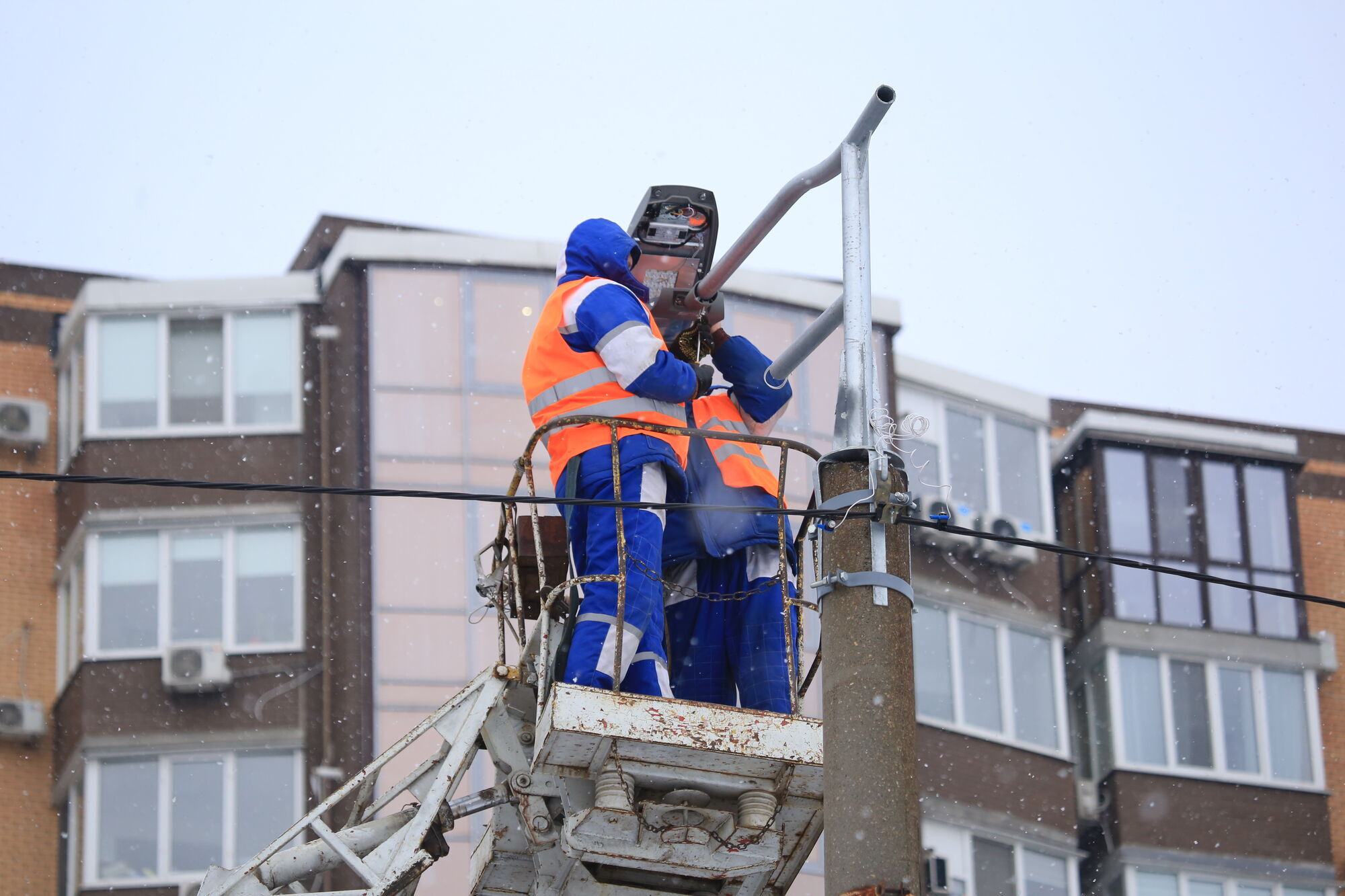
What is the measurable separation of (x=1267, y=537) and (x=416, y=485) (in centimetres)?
1341

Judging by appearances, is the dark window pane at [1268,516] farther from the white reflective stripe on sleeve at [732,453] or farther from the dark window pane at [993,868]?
the white reflective stripe on sleeve at [732,453]

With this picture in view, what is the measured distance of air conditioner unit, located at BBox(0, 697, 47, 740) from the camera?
25.8 m

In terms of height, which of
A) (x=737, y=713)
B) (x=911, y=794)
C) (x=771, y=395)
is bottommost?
(x=911, y=794)

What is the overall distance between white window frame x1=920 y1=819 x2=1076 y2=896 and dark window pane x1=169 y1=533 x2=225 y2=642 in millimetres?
8958

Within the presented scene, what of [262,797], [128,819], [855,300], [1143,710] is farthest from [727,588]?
[1143,710]

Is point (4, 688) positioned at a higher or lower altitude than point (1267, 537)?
lower

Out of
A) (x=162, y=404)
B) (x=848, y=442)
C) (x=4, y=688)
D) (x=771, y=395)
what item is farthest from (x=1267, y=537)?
(x=848, y=442)

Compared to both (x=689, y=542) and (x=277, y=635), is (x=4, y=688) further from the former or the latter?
(x=689, y=542)

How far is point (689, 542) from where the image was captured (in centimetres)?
868

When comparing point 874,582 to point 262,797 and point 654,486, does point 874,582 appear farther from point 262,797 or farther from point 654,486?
point 262,797

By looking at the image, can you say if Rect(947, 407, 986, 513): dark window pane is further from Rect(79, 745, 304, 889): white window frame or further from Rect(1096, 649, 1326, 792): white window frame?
Rect(79, 745, 304, 889): white window frame

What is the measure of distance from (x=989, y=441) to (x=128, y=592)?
11883 mm

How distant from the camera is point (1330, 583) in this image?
3195 cm

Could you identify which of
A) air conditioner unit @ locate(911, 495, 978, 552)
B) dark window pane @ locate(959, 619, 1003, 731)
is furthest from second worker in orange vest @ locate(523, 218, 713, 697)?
dark window pane @ locate(959, 619, 1003, 731)
